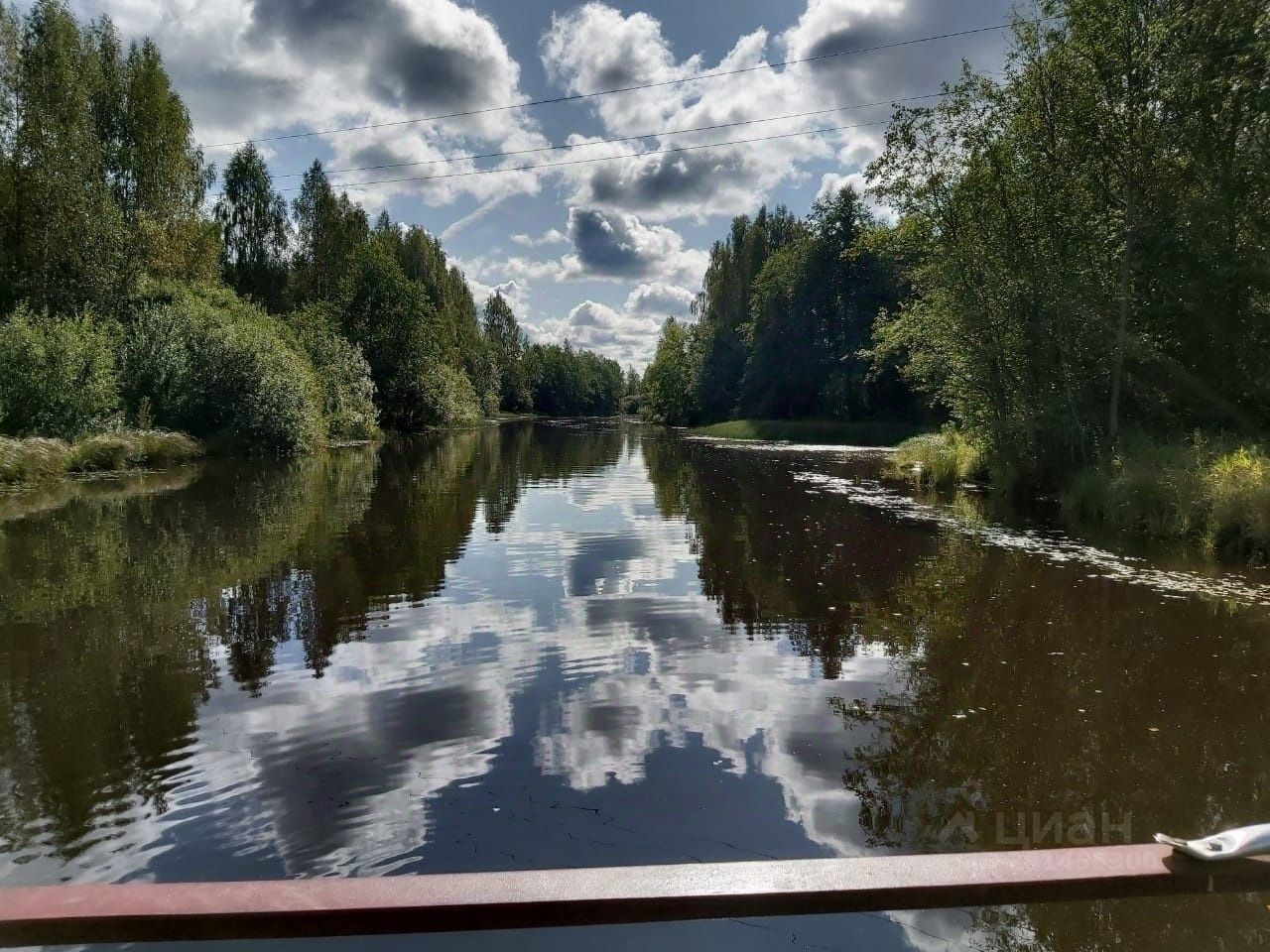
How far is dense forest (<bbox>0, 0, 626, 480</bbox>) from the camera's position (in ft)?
85.0

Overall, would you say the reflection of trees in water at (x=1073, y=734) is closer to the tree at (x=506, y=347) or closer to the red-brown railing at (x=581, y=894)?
the red-brown railing at (x=581, y=894)

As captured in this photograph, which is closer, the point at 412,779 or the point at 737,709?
the point at 412,779

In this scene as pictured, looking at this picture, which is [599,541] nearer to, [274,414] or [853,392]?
[274,414]

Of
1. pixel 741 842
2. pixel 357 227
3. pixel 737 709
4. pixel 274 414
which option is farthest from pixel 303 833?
pixel 357 227

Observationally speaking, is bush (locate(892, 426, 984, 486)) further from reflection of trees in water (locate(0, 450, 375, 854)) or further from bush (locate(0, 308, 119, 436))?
bush (locate(0, 308, 119, 436))

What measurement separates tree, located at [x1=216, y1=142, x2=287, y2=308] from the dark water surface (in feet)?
161

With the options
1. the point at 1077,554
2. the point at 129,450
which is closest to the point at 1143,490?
the point at 1077,554

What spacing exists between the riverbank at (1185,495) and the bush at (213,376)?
29.4m

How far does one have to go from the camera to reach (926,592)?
32.9ft

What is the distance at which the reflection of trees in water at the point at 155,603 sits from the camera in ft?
16.5

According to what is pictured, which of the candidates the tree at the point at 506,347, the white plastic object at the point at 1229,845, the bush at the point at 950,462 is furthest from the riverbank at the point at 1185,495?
the tree at the point at 506,347

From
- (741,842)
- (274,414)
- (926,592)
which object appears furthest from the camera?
(274,414)

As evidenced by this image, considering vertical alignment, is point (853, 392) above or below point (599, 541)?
above

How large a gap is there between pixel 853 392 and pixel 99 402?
3967cm
